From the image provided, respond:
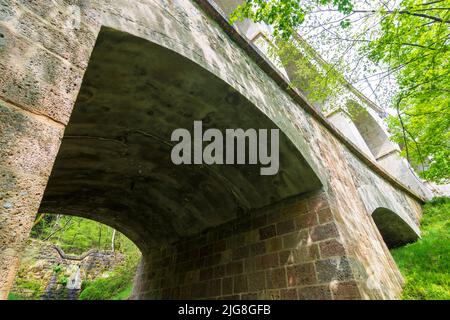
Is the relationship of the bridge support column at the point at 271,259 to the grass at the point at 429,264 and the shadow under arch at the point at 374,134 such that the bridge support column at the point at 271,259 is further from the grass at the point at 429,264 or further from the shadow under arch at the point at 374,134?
the shadow under arch at the point at 374,134

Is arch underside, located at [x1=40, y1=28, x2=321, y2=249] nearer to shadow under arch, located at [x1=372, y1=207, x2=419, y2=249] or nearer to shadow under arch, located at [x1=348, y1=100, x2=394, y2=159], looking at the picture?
shadow under arch, located at [x1=372, y1=207, x2=419, y2=249]

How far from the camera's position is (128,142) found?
3.51m

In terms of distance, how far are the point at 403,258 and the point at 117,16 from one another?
7.44 m

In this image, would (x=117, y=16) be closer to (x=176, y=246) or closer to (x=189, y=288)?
(x=189, y=288)

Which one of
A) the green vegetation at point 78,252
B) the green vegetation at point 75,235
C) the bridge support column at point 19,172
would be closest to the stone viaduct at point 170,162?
the bridge support column at point 19,172

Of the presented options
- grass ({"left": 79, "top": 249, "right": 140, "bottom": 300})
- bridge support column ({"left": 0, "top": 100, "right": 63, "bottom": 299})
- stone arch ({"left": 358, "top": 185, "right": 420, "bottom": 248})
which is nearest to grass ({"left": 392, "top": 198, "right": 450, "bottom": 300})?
stone arch ({"left": 358, "top": 185, "right": 420, "bottom": 248})

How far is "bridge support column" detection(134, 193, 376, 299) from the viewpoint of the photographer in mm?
3104

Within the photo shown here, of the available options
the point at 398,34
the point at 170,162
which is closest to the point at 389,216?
the point at 398,34

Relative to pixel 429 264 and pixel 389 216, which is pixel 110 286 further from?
pixel 429 264

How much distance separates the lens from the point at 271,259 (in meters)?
3.68

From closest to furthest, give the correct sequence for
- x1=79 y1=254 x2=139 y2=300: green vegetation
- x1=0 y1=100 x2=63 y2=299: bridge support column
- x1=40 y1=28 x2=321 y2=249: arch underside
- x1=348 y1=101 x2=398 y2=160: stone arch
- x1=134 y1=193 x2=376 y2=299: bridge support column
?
x1=0 y1=100 x2=63 y2=299: bridge support column → x1=40 y1=28 x2=321 y2=249: arch underside → x1=134 y1=193 x2=376 y2=299: bridge support column → x1=79 y1=254 x2=139 y2=300: green vegetation → x1=348 y1=101 x2=398 y2=160: stone arch

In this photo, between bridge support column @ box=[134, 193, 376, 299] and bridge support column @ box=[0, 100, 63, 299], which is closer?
bridge support column @ box=[0, 100, 63, 299]

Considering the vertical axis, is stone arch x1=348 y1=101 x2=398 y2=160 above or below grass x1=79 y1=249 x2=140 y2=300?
above

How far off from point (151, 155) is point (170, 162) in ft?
0.96
